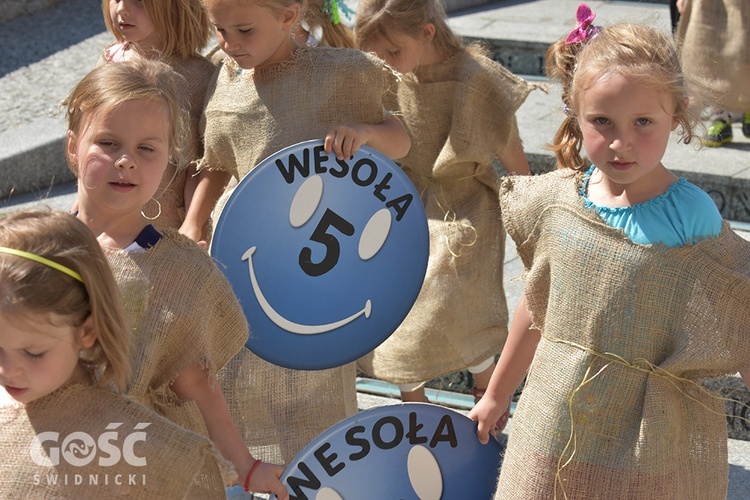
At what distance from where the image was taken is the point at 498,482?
2.46 metres

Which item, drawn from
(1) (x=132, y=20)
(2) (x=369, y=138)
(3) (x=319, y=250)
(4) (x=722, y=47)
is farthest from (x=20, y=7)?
(3) (x=319, y=250)

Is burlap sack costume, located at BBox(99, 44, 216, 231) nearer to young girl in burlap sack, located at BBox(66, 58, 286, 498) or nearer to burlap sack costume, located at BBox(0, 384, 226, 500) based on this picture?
young girl in burlap sack, located at BBox(66, 58, 286, 498)

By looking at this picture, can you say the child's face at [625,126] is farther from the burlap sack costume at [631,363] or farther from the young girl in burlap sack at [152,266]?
the young girl in burlap sack at [152,266]

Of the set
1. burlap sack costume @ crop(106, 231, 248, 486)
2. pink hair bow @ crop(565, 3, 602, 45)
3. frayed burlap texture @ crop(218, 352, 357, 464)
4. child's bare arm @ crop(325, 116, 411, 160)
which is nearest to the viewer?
burlap sack costume @ crop(106, 231, 248, 486)

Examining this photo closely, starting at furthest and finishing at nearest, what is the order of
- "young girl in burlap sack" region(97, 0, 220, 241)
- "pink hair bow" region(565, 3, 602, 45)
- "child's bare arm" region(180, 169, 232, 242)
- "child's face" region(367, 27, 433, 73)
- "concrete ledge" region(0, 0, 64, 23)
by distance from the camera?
"concrete ledge" region(0, 0, 64, 23), "child's face" region(367, 27, 433, 73), "young girl in burlap sack" region(97, 0, 220, 241), "child's bare arm" region(180, 169, 232, 242), "pink hair bow" region(565, 3, 602, 45)

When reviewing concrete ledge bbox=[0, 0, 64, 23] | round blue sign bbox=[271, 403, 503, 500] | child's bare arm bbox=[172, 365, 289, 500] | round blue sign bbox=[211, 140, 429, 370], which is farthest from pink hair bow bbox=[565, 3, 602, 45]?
concrete ledge bbox=[0, 0, 64, 23]

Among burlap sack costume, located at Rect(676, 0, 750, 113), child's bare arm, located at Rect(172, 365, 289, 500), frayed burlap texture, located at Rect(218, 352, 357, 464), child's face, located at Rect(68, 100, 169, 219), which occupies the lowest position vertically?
frayed burlap texture, located at Rect(218, 352, 357, 464)

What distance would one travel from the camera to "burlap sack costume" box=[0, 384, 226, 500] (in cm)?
195

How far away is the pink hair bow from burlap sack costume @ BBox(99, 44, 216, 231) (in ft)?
3.78

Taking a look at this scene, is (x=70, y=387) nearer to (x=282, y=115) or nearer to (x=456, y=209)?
(x=282, y=115)

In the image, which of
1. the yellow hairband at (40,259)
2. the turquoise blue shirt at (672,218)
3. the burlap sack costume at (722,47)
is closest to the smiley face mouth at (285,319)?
the turquoise blue shirt at (672,218)

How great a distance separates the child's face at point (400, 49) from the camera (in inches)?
132

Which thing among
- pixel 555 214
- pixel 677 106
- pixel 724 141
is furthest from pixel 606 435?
pixel 724 141

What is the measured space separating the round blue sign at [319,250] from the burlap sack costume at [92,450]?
652 mm
